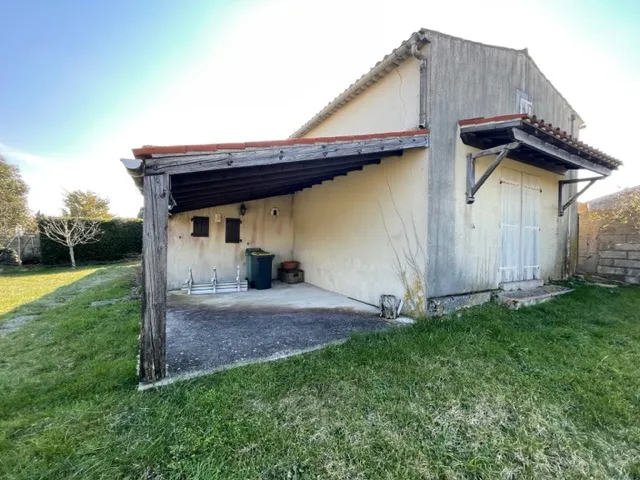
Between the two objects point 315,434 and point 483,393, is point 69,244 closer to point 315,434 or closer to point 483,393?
point 315,434

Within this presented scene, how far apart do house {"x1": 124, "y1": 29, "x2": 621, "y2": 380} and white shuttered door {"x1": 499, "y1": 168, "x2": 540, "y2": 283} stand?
0.18 ft

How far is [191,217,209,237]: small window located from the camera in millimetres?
9953

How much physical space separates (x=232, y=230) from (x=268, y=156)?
690 cm

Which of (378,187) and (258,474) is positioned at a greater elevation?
(378,187)

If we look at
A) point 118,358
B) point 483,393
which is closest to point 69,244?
point 118,358

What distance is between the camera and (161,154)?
3402 millimetres

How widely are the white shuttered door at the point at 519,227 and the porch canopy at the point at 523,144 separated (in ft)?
2.06

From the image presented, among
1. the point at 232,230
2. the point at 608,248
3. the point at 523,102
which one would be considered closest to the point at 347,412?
the point at 232,230

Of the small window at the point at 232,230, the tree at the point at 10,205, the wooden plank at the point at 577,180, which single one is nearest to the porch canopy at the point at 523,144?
the wooden plank at the point at 577,180

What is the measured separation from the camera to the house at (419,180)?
4039 mm

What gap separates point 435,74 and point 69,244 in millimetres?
19716

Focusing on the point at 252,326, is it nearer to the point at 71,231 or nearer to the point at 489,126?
the point at 489,126

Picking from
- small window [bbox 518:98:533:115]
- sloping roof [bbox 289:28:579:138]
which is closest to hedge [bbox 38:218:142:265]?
sloping roof [bbox 289:28:579:138]

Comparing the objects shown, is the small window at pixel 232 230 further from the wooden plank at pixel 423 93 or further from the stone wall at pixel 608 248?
the stone wall at pixel 608 248
